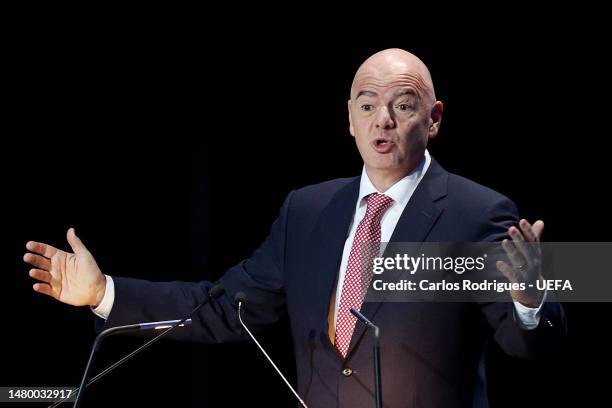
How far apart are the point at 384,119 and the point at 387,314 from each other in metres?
0.52

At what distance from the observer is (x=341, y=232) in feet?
7.54

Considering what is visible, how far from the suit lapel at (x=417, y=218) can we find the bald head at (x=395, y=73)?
0.26 meters

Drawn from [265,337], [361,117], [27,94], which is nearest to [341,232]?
[361,117]

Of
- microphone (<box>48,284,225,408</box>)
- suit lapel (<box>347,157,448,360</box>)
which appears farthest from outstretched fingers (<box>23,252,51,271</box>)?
suit lapel (<box>347,157,448,360</box>)

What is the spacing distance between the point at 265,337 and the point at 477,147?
1131 mm

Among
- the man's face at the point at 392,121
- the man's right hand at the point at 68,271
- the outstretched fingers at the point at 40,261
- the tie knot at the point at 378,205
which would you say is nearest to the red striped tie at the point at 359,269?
the tie knot at the point at 378,205

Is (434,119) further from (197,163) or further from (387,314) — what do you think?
(197,163)

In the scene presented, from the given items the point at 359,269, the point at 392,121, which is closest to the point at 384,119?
the point at 392,121

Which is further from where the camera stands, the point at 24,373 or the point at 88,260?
the point at 24,373

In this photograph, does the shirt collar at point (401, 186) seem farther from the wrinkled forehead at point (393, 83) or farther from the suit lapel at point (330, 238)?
the wrinkled forehead at point (393, 83)

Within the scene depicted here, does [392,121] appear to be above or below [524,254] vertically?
above

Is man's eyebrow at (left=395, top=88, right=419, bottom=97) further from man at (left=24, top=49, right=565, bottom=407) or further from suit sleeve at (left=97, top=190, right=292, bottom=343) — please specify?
suit sleeve at (left=97, top=190, right=292, bottom=343)

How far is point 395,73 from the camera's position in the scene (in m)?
2.31

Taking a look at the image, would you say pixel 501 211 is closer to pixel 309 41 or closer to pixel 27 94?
pixel 309 41
